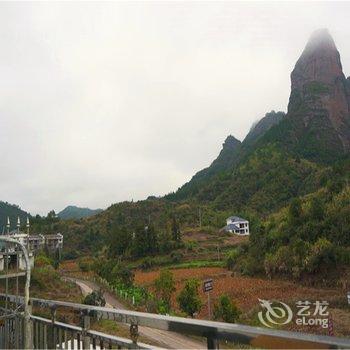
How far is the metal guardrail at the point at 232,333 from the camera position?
1.65 m

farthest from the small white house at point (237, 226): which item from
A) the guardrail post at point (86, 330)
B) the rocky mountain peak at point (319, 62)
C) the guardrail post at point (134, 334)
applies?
the guardrail post at point (134, 334)

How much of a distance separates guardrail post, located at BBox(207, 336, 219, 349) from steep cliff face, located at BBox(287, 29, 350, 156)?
10204 centimetres

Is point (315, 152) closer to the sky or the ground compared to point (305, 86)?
closer to the ground

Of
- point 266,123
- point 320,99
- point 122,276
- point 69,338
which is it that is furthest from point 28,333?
point 266,123

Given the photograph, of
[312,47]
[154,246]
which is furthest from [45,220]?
[312,47]

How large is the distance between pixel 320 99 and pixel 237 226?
54974mm

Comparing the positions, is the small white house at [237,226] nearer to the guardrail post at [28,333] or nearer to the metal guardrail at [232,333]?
the guardrail post at [28,333]

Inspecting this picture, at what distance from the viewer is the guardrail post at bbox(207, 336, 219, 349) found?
6.89 feet

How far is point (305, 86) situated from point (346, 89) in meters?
12.5

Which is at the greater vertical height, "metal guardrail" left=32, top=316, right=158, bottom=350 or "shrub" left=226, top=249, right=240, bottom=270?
"metal guardrail" left=32, top=316, right=158, bottom=350

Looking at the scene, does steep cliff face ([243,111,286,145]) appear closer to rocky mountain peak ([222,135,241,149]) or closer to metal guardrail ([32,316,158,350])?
rocky mountain peak ([222,135,241,149])

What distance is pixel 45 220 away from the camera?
88.9 meters

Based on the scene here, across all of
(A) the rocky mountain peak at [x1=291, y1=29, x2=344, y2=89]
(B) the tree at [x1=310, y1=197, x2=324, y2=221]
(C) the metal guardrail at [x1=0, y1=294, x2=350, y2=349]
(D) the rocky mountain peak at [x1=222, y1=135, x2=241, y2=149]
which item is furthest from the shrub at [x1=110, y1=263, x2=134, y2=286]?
(D) the rocky mountain peak at [x1=222, y1=135, x2=241, y2=149]

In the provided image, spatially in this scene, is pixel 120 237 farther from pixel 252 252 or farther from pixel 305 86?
pixel 305 86
